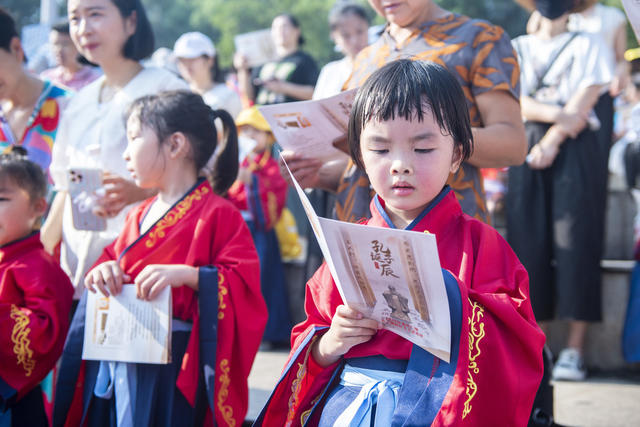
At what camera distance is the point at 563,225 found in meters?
3.67

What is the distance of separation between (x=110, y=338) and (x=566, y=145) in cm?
254

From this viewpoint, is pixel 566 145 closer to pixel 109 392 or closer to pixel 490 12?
pixel 109 392

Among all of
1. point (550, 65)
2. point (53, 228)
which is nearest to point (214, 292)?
point (53, 228)

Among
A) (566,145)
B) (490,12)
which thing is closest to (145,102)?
(566,145)

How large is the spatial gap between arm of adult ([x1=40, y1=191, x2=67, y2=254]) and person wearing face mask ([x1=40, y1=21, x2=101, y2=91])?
2.84 meters

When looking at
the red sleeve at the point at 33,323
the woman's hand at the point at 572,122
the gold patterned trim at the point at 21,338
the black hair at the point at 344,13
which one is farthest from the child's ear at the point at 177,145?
Result: the black hair at the point at 344,13

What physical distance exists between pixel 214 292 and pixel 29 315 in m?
0.69

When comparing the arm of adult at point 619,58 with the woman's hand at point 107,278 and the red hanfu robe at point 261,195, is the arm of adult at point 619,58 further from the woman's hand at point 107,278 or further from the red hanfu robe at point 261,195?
the woman's hand at point 107,278

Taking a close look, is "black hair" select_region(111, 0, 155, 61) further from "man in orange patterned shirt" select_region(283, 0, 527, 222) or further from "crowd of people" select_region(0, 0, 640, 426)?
"man in orange patterned shirt" select_region(283, 0, 527, 222)

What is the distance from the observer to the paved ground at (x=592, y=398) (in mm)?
3008

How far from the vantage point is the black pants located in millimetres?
3650

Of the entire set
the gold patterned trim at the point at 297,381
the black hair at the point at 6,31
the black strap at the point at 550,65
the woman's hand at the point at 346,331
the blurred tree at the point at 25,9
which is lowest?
the gold patterned trim at the point at 297,381

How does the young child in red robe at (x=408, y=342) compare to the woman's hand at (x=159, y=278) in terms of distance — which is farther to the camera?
the woman's hand at (x=159, y=278)

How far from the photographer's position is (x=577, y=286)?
144 inches
